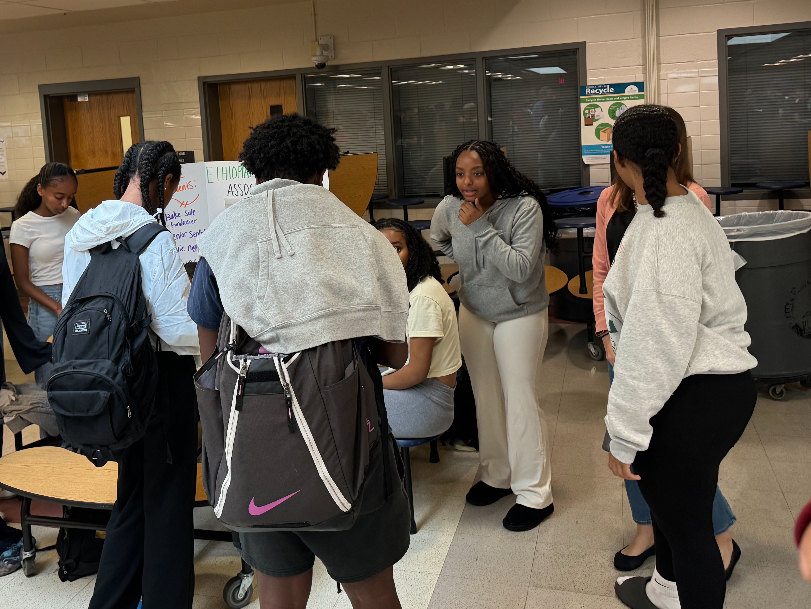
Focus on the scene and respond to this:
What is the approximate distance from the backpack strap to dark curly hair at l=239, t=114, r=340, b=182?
503 mm

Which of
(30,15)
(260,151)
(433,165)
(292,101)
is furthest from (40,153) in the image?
(260,151)

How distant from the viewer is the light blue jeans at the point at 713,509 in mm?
2232

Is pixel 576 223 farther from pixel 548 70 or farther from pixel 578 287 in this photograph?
pixel 548 70

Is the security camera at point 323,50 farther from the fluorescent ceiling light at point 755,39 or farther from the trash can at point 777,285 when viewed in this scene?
the trash can at point 777,285

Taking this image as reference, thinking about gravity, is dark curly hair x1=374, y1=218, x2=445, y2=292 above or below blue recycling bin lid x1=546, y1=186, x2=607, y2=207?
below

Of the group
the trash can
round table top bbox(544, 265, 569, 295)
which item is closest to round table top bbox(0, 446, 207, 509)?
the trash can

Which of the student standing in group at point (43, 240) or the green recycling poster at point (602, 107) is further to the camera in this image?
the green recycling poster at point (602, 107)

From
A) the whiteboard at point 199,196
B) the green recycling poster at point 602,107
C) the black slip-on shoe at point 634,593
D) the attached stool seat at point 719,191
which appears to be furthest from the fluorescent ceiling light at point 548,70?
the black slip-on shoe at point 634,593

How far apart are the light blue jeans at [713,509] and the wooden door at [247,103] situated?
6.09 m

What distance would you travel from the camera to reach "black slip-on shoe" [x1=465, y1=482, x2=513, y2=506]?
299 cm

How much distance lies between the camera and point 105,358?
1800 millimetres

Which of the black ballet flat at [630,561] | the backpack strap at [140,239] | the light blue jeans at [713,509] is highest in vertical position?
the backpack strap at [140,239]

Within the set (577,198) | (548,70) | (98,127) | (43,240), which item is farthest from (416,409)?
(98,127)

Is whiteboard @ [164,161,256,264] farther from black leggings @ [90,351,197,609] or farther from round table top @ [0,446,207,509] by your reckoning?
black leggings @ [90,351,197,609]
